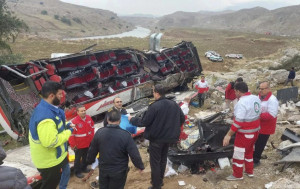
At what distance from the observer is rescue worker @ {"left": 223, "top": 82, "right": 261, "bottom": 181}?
3.97 m

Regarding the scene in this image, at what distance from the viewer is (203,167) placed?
4.86 metres

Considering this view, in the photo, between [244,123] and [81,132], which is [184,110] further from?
[81,132]

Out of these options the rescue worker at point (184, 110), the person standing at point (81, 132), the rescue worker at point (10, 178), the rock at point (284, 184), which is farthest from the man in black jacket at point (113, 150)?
the rock at point (284, 184)

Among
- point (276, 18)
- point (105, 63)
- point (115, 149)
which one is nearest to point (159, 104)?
point (115, 149)

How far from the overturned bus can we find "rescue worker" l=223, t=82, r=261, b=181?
4330mm

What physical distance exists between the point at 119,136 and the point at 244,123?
6.98 ft

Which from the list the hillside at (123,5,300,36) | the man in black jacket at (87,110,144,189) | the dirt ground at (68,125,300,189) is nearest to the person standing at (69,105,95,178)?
the dirt ground at (68,125,300,189)

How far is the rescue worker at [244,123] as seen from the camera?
3.97m

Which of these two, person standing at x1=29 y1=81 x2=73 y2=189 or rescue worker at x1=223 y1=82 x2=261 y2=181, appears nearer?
person standing at x1=29 y1=81 x2=73 y2=189

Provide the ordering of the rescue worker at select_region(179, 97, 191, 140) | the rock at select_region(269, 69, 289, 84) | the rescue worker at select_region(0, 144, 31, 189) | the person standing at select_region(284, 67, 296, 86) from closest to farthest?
the rescue worker at select_region(0, 144, 31, 189) → the rescue worker at select_region(179, 97, 191, 140) → the person standing at select_region(284, 67, 296, 86) → the rock at select_region(269, 69, 289, 84)

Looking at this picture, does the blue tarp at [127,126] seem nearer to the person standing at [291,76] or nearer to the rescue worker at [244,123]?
the rescue worker at [244,123]

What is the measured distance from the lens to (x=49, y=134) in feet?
9.45

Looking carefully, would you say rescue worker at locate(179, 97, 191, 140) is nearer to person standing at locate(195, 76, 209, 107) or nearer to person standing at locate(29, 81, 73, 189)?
person standing at locate(195, 76, 209, 107)

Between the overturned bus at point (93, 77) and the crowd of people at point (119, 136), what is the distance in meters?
2.33
